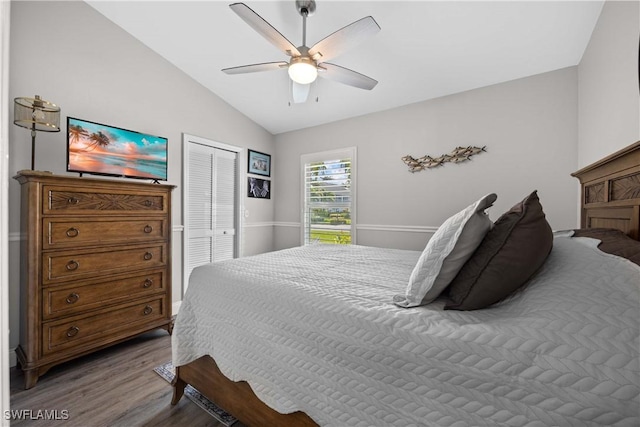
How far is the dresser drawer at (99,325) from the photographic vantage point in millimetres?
1988

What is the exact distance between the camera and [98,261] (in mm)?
2219

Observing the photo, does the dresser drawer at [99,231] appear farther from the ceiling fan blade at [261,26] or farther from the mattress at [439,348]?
the ceiling fan blade at [261,26]

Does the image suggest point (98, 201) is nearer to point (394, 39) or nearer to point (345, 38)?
point (345, 38)

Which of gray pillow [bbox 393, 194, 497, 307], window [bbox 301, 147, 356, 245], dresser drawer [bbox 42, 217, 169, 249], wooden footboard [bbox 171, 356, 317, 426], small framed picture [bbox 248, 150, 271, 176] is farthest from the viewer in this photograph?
small framed picture [bbox 248, 150, 271, 176]

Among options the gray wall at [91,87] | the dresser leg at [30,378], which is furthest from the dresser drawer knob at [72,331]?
the gray wall at [91,87]

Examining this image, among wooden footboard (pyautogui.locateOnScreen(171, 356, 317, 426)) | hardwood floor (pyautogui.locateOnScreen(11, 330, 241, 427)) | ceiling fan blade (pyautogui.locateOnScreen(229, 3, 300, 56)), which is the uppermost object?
ceiling fan blade (pyautogui.locateOnScreen(229, 3, 300, 56))

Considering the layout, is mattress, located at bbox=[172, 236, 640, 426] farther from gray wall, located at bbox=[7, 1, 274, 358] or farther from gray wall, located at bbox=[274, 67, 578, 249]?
gray wall, located at bbox=[7, 1, 274, 358]

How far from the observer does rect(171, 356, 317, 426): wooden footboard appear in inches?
48.0

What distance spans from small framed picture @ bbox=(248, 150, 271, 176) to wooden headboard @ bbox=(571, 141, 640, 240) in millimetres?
3765

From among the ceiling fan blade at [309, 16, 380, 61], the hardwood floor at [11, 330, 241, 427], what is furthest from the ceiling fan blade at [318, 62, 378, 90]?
the hardwood floor at [11, 330, 241, 427]

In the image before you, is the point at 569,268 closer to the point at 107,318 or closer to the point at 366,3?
the point at 366,3

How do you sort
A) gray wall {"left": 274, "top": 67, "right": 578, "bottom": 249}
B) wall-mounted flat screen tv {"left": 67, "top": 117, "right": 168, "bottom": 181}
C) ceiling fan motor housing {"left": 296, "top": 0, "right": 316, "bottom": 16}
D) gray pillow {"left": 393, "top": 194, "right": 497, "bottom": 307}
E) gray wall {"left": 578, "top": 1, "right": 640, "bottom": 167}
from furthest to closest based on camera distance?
gray wall {"left": 274, "top": 67, "right": 578, "bottom": 249} < wall-mounted flat screen tv {"left": 67, "top": 117, "right": 168, "bottom": 181} < ceiling fan motor housing {"left": 296, "top": 0, "right": 316, "bottom": 16} < gray wall {"left": 578, "top": 1, "right": 640, "bottom": 167} < gray pillow {"left": 393, "top": 194, "right": 497, "bottom": 307}

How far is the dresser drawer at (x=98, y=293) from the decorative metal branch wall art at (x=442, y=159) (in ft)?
9.82

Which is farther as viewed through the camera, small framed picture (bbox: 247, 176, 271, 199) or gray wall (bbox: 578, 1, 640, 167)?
small framed picture (bbox: 247, 176, 271, 199)
